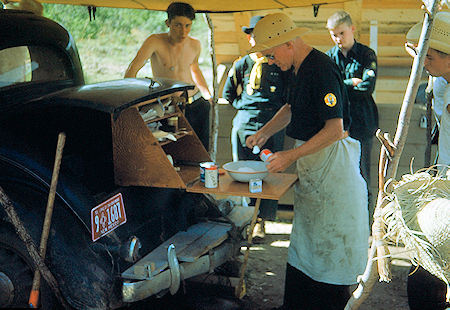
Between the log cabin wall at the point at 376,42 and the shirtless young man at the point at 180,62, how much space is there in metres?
0.59

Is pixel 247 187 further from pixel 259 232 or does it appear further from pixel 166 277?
pixel 259 232

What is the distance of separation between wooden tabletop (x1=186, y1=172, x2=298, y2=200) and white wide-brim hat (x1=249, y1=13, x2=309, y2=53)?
3.02 ft

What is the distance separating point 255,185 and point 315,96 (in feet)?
2.40

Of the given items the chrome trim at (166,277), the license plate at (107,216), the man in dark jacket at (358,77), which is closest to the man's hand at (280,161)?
the chrome trim at (166,277)

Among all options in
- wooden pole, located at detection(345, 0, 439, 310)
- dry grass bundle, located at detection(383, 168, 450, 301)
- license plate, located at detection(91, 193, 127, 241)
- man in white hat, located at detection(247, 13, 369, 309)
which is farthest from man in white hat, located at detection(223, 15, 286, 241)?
dry grass bundle, located at detection(383, 168, 450, 301)

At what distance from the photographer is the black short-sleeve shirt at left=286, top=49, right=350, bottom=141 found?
3.59 metres

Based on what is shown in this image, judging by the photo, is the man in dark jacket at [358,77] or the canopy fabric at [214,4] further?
the man in dark jacket at [358,77]

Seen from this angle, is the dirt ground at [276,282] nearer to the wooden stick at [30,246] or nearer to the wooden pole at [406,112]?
the wooden pole at [406,112]

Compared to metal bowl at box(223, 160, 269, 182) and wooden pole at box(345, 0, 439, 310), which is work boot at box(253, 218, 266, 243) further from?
wooden pole at box(345, 0, 439, 310)

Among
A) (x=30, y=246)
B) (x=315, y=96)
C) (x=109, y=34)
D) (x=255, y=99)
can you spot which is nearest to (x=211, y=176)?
(x=315, y=96)

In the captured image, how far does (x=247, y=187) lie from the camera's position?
12.0 ft

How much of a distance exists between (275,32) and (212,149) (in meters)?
2.31

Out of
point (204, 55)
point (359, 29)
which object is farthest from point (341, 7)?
point (204, 55)

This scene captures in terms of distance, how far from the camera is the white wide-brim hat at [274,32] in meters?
3.60
